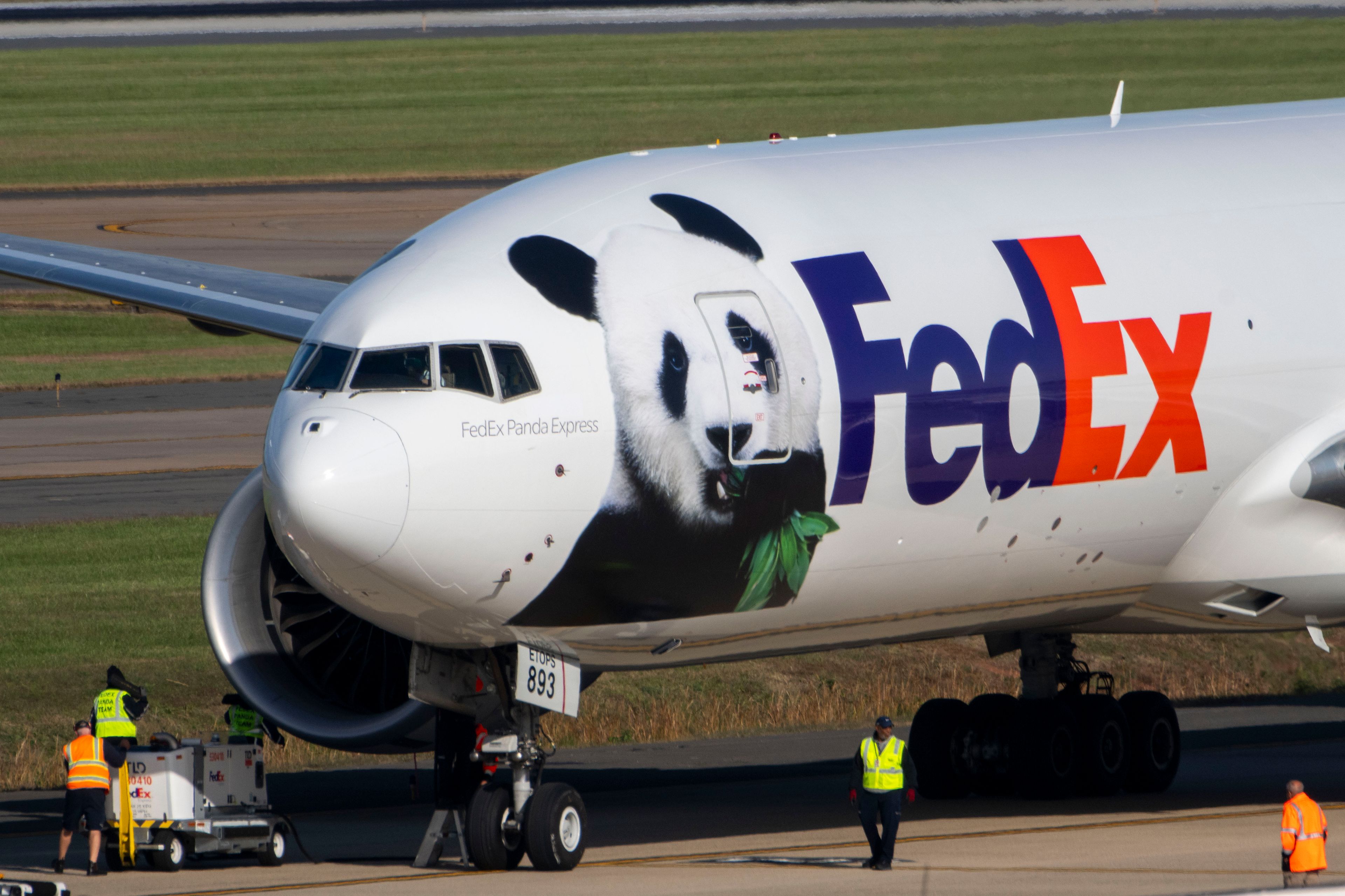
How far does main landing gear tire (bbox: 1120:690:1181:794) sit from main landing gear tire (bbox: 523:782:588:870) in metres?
8.98

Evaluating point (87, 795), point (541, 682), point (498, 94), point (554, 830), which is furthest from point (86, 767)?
point (498, 94)

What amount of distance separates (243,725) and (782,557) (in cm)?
683

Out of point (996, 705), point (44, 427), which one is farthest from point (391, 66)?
point (996, 705)

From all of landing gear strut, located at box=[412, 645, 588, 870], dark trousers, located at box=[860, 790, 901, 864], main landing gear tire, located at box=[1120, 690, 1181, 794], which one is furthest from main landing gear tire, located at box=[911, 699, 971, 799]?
landing gear strut, located at box=[412, 645, 588, 870]

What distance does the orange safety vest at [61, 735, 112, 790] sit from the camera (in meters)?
20.6

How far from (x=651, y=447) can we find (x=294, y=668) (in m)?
5.22

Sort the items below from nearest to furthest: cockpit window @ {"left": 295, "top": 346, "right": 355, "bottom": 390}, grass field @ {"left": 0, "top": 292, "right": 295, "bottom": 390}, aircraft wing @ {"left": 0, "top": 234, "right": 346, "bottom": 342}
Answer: cockpit window @ {"left": 295, "top": 346, "right": 355, "bottom": 390}, aircraft wing @ {"left": 0, "top": 234, "right": 346, "bottom": 342}, grass field @ {"left": 0, "top": 292, "right": 295, "bottom": 390}

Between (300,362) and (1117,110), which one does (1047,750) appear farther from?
(300,362)

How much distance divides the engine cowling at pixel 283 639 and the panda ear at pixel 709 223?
495 centimetres

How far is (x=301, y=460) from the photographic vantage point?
631 inches

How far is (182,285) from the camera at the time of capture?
26734mm

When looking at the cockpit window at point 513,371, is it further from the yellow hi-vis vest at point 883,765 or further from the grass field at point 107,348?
the grass field at point 107,348

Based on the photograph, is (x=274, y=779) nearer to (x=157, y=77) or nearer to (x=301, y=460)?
(x=301, y=460)

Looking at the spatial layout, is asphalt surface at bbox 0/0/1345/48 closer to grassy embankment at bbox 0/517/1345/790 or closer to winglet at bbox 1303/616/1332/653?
grassy embankment at bbox 0/517/1345/790
